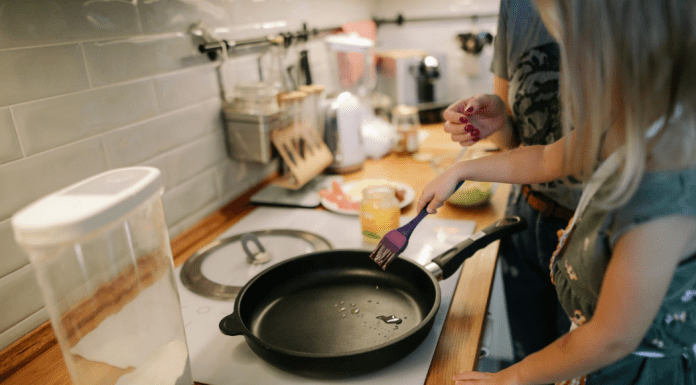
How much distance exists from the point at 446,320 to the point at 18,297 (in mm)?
706

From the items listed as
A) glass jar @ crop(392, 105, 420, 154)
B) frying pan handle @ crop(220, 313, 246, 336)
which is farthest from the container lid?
glass jar @ crop(392, 105, 420, 154)

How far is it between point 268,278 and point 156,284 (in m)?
0.31

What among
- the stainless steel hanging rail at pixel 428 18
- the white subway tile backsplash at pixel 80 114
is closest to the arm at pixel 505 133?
the white subway tile backsplash at pixel 80 114

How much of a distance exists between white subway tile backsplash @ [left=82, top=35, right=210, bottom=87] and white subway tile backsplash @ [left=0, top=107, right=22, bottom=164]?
17cm

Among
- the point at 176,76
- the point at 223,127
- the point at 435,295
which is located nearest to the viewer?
the point at 435,295

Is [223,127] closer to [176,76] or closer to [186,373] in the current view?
[176,76]

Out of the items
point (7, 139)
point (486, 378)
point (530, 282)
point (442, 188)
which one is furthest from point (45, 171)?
point (530, 282)

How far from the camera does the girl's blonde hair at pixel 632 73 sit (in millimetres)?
463

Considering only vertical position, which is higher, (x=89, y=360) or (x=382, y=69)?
(x=382, y=69)

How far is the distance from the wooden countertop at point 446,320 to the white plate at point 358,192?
0.03 metres

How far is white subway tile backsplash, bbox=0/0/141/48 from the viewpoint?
28.5 inches

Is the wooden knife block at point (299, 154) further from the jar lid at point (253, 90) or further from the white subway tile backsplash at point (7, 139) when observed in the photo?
the white subway tile backsplash at point (7, 139)

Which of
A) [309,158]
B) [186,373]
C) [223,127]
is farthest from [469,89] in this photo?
[186,373]

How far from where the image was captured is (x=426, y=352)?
2.37 ft
